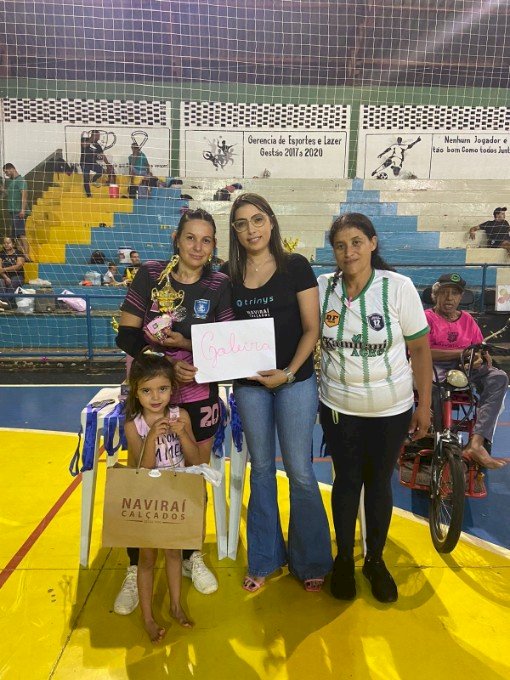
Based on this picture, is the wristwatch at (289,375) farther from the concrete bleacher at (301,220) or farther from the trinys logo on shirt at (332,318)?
the concrete bleacher at (301,220)

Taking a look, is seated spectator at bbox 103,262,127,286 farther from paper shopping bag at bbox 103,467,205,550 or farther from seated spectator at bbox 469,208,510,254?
seated spectator at bbox 469,208,510,254

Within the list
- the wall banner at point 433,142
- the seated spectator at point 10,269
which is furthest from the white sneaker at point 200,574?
the wall banner at point 433,142

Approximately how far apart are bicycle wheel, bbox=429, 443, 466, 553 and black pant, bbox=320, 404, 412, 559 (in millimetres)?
393

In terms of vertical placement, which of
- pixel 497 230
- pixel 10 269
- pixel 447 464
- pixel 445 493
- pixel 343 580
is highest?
pixel 497 230

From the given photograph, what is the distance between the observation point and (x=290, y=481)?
208 cm

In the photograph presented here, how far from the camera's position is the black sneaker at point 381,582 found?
2.11 metres

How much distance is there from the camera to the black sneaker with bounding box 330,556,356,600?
6.95ft

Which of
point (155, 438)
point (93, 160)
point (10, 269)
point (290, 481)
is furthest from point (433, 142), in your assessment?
point (155, 438)

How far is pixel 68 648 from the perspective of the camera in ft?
6.15

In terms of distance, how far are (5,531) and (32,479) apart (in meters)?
0.61

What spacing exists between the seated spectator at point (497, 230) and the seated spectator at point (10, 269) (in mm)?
8042

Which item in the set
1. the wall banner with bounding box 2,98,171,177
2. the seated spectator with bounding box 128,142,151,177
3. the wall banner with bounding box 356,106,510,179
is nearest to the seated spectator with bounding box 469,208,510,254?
the wall banner with bounding box 356,106,510,179

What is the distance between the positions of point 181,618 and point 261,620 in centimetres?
34

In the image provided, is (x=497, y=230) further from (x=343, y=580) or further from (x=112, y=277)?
(x=343, y=580)
